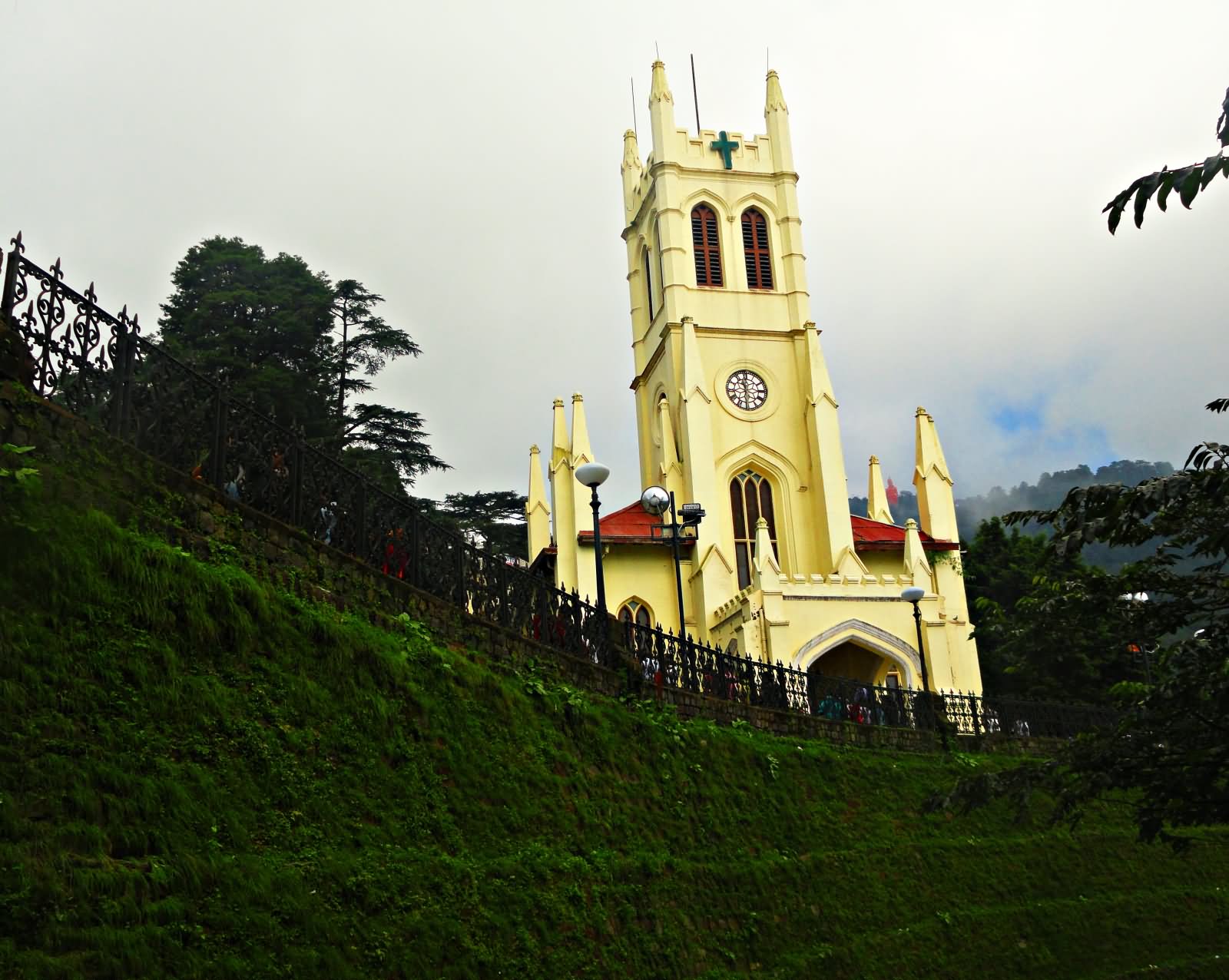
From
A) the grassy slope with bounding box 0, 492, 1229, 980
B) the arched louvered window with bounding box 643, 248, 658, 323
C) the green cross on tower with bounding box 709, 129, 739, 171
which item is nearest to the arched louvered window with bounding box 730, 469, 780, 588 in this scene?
the arched louvered window with bounding box 643, 248, 658, 323

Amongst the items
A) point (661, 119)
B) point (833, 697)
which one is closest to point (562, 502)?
point (661, 119)

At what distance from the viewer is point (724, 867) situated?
12.6 meters

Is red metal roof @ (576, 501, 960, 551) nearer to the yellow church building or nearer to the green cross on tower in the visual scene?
the yellow church building

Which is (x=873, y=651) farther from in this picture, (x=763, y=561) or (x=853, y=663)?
(x=763, y=561)

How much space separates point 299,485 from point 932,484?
3054cm

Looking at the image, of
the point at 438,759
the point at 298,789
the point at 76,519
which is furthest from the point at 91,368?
the point at 438,759

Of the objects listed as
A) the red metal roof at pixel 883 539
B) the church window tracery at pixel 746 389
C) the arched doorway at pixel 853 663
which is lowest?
the arched doorway at pixel 853 663

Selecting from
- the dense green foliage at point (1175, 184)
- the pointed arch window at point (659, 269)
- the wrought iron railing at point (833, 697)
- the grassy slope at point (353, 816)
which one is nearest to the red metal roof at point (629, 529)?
the pointed arch window at point (659, 269)

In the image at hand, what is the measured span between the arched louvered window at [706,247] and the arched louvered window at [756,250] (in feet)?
3.11

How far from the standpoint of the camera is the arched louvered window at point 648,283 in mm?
42781

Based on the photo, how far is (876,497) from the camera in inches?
1738

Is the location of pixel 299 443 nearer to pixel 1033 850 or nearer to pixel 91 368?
pixel 91 368

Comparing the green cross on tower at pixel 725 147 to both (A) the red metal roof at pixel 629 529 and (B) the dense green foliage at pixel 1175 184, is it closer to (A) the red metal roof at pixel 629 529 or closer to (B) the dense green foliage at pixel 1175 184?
(A) the red metal roof at pixel 629 529

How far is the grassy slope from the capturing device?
6371mm
